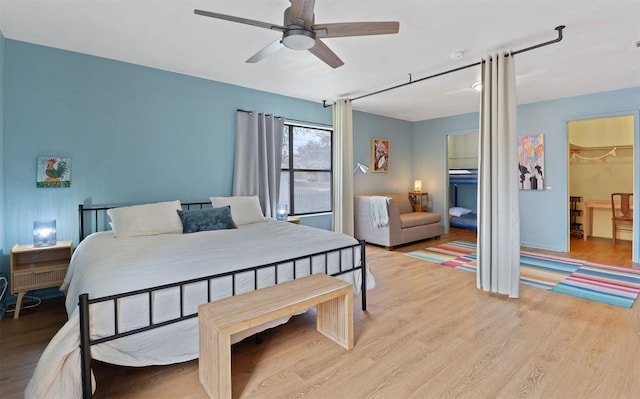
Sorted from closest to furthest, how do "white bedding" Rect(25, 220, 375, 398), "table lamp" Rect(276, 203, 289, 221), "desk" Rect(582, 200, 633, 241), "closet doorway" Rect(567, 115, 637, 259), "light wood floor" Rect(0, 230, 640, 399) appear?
"white bedding" Rect(25, 220, 375, 398) < "light wood floor" Rect(0, 230, 640, 399) < "table lamp" Rect(276, 203, 289, 221) < "desk" Rect(582, 200, 633, 241) < "closet doorway" Rect(567, 115, 637, 259)

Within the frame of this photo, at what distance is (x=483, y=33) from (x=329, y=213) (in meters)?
3.63

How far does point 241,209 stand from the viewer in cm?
389

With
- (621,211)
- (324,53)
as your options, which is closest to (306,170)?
(324,53)

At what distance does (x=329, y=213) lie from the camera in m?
5.73

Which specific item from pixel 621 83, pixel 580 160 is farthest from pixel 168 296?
pixel 580 160

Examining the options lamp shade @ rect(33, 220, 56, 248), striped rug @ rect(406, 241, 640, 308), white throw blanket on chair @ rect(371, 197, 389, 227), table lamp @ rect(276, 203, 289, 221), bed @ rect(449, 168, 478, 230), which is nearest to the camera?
lamp shade @ rect(33, 220, 56, 248)

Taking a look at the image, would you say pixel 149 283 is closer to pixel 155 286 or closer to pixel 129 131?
pixel 155 286

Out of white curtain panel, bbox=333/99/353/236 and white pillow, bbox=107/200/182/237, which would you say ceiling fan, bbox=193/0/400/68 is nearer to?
white pillow, bbox=107/200/182/237

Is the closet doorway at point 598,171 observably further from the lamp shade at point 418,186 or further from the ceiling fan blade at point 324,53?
the ceiling fan blade at point 324,53

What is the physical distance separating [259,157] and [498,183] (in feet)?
10.2

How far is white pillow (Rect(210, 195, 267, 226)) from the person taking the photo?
3.82 m

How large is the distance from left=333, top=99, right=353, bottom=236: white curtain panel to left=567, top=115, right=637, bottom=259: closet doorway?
4067 mm

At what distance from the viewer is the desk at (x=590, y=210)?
18.5ft

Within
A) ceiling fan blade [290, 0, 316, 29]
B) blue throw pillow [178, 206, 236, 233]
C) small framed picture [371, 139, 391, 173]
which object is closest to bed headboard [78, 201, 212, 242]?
blue throw pillow [178, 206, 236, 233]
